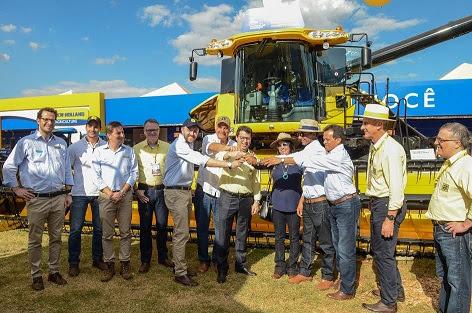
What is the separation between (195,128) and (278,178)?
1.14 metres

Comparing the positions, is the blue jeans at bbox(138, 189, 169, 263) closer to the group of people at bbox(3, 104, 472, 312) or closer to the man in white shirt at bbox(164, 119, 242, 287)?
the group of people at bbox(3, 104, 472, 312)

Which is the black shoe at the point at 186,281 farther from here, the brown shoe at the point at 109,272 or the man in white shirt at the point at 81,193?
the man in white shirt at the point at 81,193

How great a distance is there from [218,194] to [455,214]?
8.62 ft

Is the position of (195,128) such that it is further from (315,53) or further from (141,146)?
(315,53)

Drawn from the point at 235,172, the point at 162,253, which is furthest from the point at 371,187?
the point at 162,253

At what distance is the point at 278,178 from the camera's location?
4.83 m

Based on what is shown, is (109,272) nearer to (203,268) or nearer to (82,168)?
(203,268)

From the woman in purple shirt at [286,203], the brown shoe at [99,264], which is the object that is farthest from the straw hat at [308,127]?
the brown shoe at [99,264]

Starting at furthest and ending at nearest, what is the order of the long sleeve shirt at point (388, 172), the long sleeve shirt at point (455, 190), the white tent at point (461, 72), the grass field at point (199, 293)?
the white tent at point (461, 72) < the grass field at point (199, 293) < the long sleeve shirt at point (388, 172) < the long sleeve shirt at point (455, 190)

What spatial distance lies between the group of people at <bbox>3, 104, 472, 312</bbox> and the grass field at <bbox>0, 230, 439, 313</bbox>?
0.14 metres

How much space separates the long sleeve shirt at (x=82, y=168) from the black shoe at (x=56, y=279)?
951 mm

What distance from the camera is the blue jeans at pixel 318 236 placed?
447 centimetres

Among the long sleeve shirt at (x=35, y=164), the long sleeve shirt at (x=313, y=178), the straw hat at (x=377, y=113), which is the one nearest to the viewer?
the straw hat at (x=377, y=113)

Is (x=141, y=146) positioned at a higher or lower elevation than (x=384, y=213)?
higher
